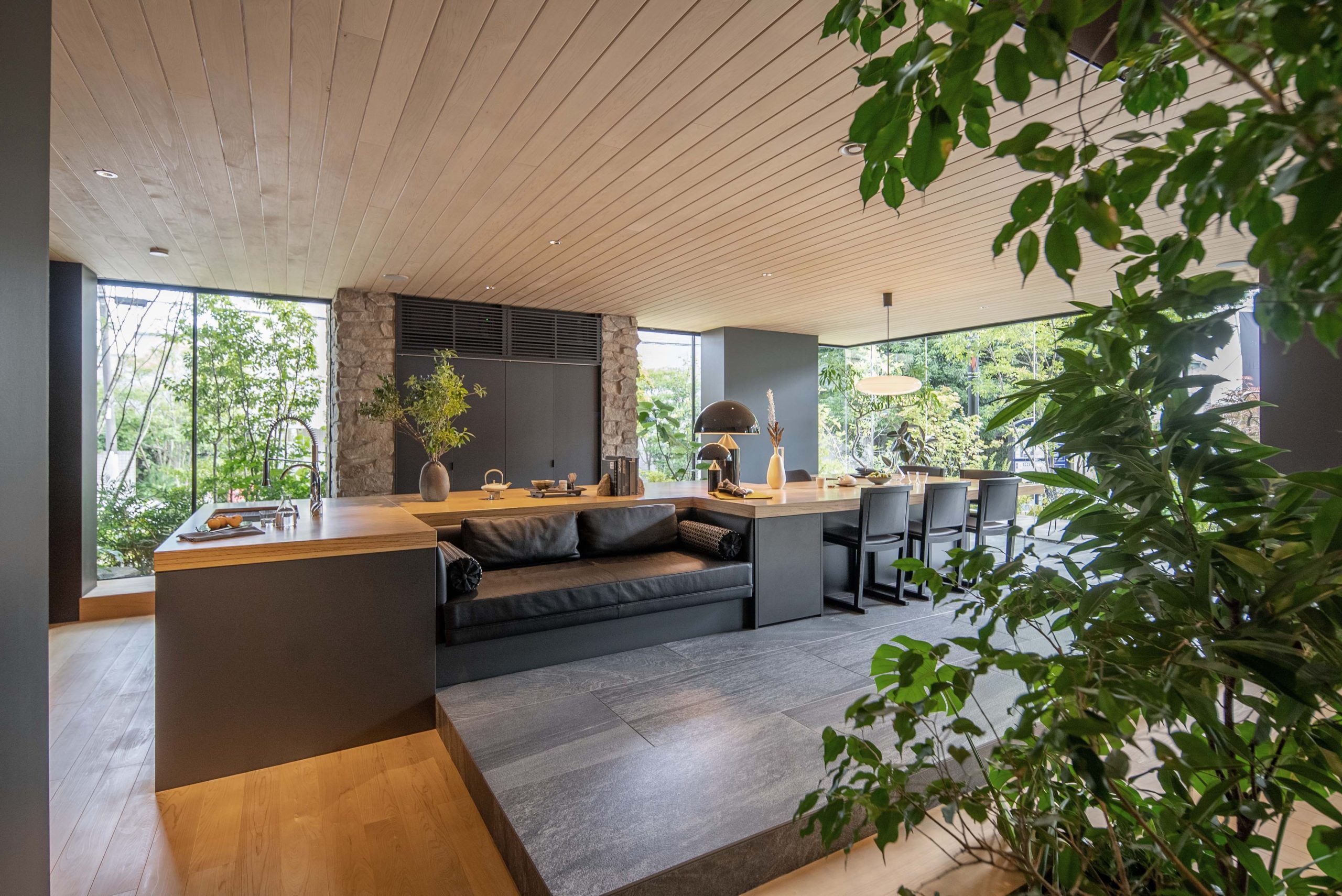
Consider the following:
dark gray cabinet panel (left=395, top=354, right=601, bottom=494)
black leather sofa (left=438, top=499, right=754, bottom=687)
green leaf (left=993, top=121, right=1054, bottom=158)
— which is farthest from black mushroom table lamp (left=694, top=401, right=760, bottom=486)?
green leaf (left=993, top=121, right=1054, bottom=158)

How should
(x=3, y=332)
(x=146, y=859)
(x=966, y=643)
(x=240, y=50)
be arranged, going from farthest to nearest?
(x=240, y=50), (x=146, y=859), (x=3, y=332), (x=966, y=643)

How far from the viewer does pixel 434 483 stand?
4.02 m

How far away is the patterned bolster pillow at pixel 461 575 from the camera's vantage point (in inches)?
121

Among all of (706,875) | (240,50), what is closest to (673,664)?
(706,875)

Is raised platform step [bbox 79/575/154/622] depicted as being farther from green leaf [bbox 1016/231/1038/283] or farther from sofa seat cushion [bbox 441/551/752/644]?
green leaf [bbox 1016/231/1038/283]

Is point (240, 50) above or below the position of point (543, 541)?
above

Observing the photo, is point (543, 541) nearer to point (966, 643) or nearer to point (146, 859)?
point (146, 859)

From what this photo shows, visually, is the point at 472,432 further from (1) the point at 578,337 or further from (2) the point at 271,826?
(2) the point at 271,826

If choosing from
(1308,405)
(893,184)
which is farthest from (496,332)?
(893,184)

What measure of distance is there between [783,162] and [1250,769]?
10.4 feet

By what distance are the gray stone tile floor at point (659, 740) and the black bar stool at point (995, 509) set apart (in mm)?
1341

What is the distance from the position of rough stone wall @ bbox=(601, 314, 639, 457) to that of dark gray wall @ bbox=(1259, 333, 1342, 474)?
18.9 feet

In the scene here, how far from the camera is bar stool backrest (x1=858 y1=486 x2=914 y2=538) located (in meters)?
4.27

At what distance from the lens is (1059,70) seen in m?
0.46
